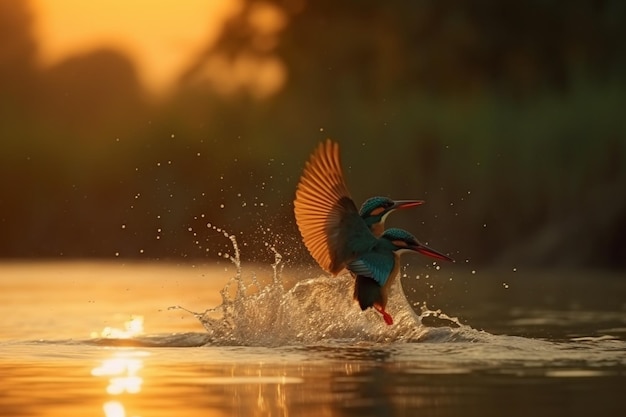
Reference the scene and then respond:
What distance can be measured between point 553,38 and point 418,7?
3.10 metres

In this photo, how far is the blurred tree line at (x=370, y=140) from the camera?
990 inches

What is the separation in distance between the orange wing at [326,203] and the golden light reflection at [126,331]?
5.33 ft

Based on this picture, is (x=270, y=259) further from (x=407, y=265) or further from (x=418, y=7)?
(x=418, y=7)

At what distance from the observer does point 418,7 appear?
35.2m

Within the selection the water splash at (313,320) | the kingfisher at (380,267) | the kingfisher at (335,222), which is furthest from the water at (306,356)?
the kingfisher at (335,222)

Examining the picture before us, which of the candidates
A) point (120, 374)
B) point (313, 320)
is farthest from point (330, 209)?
point (120, 374)

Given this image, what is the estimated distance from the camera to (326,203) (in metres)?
11.4

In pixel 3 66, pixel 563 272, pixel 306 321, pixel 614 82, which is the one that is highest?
pixel 3 66

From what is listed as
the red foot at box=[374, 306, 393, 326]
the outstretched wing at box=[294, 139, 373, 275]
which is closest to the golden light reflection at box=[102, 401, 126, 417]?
the outstretched wing at box=[294, 139, 373, 275]

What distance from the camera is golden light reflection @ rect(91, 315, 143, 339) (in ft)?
39.9

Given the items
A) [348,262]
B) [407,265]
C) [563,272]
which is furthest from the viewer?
[407,265]

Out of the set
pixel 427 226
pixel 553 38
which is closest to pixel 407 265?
pixel 427 226

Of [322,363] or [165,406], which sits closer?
[165,406]

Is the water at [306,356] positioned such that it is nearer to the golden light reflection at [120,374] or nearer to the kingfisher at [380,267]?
the golden light reflection at [120,374]
